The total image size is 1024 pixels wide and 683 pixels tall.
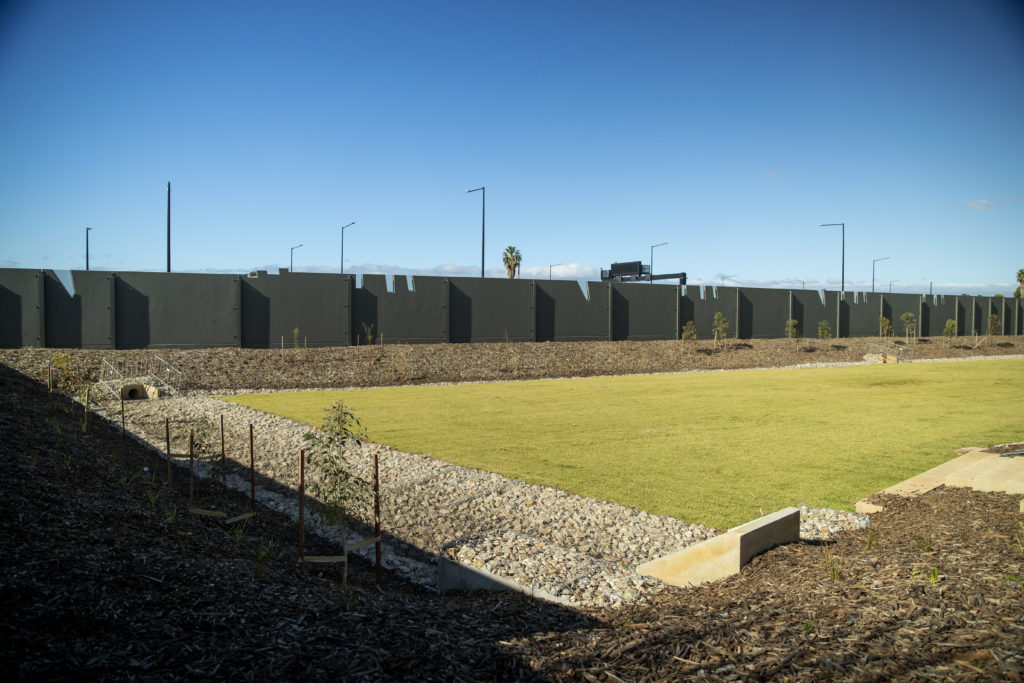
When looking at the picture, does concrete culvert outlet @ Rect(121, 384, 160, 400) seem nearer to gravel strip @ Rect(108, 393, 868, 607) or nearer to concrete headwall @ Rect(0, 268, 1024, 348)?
concrete headwall @ Rect(0, 268, 1024, 348)

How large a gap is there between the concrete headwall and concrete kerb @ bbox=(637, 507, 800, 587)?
62.7 feet

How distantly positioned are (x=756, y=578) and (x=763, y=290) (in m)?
33.4

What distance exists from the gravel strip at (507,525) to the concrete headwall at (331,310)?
40.6 ft

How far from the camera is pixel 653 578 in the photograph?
464cm

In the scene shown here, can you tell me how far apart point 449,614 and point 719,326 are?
1160 inches

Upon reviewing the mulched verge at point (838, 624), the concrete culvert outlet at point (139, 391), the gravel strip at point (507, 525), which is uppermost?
the mulched verge at point (838, 624)

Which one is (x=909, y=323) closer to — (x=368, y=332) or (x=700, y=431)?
(x=368, y=332)

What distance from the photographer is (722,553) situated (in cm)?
432

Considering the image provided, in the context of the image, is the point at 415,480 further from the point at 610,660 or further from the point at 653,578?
the point at 610,660

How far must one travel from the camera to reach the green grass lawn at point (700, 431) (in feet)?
23.7

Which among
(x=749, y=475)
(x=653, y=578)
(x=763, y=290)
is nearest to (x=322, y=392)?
(x=749, y=475)

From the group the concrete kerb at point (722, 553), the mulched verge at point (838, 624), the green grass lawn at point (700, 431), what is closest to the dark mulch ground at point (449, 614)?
the mulched verge at point (838, 624)

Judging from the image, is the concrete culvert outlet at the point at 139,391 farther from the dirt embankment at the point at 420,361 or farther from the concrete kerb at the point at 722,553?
the concrete kerb at the point at 722,553

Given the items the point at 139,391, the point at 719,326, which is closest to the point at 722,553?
the point at 139,391
